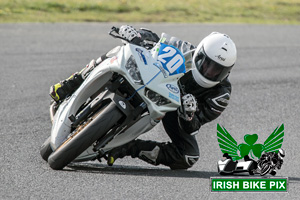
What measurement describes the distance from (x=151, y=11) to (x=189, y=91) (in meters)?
11.8

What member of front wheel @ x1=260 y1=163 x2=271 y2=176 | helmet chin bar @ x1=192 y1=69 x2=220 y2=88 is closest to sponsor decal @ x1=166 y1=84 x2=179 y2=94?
helmet chin bar @ x1=192 y1=69 x2=220 y2=88

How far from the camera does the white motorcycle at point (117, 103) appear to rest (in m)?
5.34

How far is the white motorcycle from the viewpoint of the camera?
5336mm

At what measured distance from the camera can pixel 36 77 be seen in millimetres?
10344

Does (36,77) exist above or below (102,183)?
below

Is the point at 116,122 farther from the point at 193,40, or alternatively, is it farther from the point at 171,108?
the point at 193,40

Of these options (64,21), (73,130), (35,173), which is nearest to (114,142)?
(73,130)

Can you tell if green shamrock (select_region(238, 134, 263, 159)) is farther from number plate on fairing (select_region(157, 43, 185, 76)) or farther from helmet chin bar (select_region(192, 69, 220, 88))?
number plate on fairing (select_region(157, 43, 185, 76))

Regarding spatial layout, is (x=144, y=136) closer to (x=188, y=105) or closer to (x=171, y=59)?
(x=188, y=105)

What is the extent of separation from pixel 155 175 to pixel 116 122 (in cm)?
68

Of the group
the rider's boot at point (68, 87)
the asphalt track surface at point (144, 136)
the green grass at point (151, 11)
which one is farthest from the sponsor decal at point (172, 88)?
the green grass at point (151, 11)

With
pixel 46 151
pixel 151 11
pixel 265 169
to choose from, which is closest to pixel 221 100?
pixel 265 169

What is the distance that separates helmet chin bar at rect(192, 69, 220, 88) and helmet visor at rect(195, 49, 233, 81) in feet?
0.10

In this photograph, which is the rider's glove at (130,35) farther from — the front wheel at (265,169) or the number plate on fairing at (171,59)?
the front wheel at (265,169)
